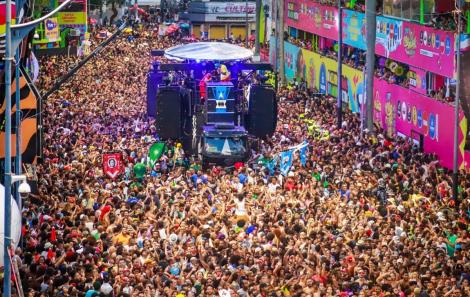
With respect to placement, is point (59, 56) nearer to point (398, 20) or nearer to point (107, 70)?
point (107, 70)

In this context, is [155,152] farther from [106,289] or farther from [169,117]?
[106,289]

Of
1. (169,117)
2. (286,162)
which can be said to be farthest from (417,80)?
(286,162)

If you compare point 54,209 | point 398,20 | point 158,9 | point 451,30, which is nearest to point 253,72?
point 398,20

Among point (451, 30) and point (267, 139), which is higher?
point (451, 30)

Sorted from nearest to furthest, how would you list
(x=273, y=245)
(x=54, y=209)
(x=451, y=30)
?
1. (x=273, y=245)
2. (x=54, y=209)
3. (x=451, y=30)

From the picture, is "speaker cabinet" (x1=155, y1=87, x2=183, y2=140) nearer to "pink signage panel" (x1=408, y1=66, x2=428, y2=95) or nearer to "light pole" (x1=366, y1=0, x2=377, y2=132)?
"light pole" (x1=366, y1=0, x2=377, y2=132)

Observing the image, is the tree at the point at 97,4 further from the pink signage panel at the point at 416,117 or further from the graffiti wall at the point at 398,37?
the pink signage panel at the point at 416,117


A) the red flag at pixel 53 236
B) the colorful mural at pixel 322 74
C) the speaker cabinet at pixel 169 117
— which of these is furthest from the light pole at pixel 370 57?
the red flag at pixel 53 236
